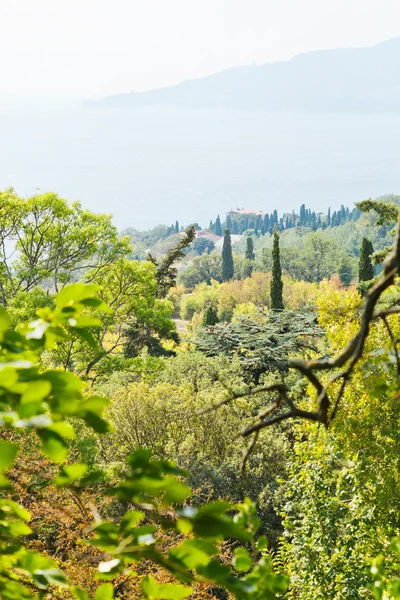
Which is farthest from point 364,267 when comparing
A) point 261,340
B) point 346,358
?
point 346,358

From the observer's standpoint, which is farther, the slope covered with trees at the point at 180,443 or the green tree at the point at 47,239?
the green tree at the point at 47,239

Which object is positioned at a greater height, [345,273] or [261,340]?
[261,340]

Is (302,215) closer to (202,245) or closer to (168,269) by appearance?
(202,245)

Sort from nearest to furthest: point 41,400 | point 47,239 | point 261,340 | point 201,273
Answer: point 41,400, point 47,239, point 261,340, point 201,273

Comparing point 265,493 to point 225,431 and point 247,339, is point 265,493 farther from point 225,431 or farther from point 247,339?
point 247,339

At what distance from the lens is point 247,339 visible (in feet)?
70.5

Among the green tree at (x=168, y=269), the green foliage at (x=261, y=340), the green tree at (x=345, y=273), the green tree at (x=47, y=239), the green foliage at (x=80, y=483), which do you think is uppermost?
the green foliage at (x=80, y=483)

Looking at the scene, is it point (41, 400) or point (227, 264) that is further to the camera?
point (227, 264)

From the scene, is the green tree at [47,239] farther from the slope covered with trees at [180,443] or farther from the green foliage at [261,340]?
the green foliage at [261,340]

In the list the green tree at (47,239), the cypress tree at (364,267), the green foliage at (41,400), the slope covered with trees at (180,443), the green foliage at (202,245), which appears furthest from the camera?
the green foliage at (202,245)

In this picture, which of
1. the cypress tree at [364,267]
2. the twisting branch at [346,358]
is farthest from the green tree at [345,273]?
the twisting branch at [346,358]

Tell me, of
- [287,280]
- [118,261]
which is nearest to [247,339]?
[118,261]

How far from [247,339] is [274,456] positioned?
8.91m

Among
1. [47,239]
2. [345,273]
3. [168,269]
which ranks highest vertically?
→ [47,239]
